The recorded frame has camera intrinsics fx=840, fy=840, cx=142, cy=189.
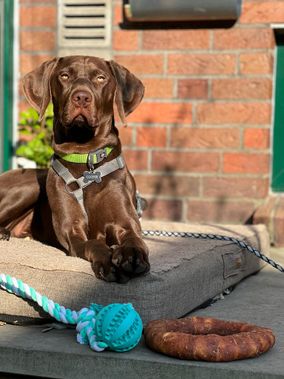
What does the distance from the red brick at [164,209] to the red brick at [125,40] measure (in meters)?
1.12

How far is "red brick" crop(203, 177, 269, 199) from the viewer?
5883mm

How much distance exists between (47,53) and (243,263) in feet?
8.39

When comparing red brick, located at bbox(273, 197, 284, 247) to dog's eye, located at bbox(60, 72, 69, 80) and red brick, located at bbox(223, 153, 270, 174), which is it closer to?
red brick, located at bbox(223, 153, 270, 174)

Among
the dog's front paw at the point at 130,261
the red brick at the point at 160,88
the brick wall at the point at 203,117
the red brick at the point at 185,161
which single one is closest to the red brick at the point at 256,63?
the brick wall at the point at 203,117

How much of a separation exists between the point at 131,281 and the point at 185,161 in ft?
9.07

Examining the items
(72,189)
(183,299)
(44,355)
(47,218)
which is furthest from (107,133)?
(44,355)

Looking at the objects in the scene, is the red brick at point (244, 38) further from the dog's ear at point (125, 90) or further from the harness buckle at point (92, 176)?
the harness buckle at point (92, 176)

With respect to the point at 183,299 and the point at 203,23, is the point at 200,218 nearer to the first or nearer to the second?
the point at 203,23

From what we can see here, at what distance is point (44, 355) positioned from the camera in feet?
9.81

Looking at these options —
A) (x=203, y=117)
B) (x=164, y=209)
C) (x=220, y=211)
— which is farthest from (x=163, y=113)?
(x=220, y=211)

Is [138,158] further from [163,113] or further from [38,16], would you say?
[38,16]

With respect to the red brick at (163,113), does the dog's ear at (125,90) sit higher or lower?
higher

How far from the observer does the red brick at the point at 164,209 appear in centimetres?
603

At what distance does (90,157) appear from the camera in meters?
3.88
